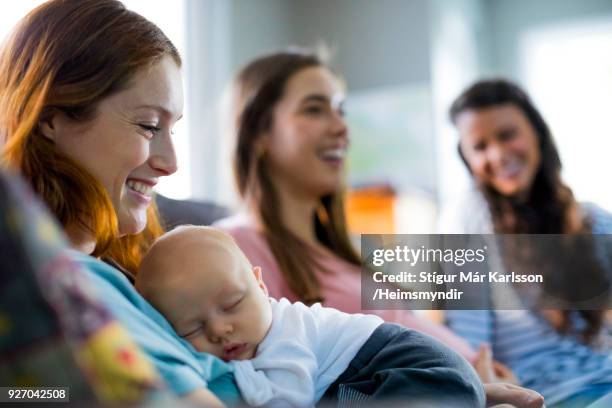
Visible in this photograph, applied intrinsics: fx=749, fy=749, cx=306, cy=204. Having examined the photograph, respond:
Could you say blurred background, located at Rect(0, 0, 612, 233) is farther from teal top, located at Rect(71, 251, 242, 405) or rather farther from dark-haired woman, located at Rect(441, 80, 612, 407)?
teal top, located at Rect(71, 251, 242, 405)

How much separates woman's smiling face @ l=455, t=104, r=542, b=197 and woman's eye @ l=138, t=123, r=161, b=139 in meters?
0.75

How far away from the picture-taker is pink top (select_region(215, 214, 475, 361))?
0.76 m

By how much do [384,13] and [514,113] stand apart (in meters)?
2.25

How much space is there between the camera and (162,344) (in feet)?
1.77

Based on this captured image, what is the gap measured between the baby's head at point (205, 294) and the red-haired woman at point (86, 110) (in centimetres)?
5

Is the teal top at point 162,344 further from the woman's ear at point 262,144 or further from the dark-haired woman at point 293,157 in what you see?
the woman's ear at point 262,144

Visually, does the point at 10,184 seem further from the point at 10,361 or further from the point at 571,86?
the point at 571,86

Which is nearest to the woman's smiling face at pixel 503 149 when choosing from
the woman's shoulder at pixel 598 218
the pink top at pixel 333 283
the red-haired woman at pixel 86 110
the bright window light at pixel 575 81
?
the woman's shoulder at pixel 598 218

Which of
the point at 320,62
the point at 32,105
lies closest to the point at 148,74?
the point at 32,105

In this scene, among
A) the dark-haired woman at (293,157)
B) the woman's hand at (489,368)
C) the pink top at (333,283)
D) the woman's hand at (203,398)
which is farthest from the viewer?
the dark-haired woman at (293,157)

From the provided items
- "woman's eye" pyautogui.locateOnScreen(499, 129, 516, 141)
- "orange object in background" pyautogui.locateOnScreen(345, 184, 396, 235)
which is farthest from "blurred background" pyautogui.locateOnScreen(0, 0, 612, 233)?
"woman's eye" pyautogui.locateOnScreen(499, 129, 516, 141)

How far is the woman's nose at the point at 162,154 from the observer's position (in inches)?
27.3

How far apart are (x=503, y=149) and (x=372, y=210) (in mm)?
1539

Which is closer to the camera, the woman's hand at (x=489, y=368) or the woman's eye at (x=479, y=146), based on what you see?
the woman's hand at (x=489, y=368)
